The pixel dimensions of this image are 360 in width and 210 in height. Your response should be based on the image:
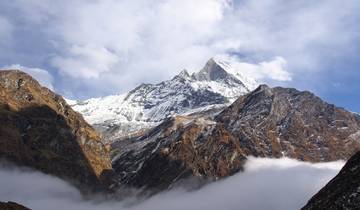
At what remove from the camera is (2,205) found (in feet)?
644

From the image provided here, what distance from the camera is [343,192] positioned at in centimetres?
12144

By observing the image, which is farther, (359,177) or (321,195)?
(321,195)

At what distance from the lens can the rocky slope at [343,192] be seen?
114500 mm

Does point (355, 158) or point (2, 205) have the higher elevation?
point (2, 205)

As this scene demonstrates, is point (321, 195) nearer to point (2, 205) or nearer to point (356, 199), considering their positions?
point (356, 199)

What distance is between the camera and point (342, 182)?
437ft

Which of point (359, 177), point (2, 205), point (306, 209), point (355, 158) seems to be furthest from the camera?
point (2, 205)

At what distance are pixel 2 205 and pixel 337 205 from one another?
11391 centimetres

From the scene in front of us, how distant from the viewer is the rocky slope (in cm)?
11450

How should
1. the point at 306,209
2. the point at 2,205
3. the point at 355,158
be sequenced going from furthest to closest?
1. the point at 2,205
2. the point at 355,158
3. the point at 306,209

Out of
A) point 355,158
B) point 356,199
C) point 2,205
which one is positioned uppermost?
point 2,205

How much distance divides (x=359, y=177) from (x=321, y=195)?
13.8 m

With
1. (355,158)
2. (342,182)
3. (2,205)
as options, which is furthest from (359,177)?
(2,205)

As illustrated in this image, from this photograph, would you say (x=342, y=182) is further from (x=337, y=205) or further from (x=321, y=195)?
(x=337, y=205)
